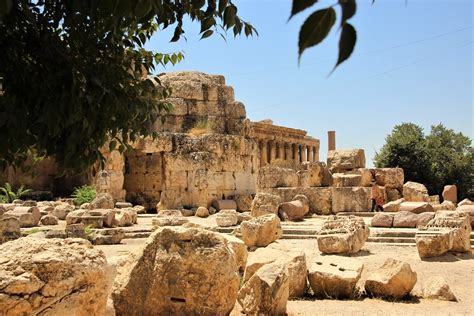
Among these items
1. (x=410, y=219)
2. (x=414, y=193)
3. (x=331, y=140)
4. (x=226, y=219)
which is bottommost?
(x=226, y=219)

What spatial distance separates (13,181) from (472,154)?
96.0 feet

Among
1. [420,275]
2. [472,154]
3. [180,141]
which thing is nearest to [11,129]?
[420,275]

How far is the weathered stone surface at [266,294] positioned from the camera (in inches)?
214

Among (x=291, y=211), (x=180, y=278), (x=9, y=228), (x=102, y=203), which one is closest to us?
(x=180, y=278)

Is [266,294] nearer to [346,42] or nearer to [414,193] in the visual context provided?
[346,42]

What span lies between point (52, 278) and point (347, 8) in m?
3.31

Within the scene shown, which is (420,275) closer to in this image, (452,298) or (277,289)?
(452,298)

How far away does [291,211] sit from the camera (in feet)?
47.2

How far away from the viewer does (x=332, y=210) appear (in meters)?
15.7

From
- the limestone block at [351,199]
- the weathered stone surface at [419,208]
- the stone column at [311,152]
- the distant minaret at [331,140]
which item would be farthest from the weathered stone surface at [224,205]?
the stone column at [311,152]

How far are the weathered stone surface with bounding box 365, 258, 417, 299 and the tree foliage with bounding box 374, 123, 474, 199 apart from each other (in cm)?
2614

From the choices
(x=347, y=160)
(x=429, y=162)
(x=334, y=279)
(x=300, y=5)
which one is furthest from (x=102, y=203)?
(x=429, y=162)

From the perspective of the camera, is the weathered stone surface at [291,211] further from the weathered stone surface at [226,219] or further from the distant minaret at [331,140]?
the distant minaret at [331,140]

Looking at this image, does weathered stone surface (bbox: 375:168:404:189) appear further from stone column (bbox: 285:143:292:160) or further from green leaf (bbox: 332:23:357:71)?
stone column (bbox: 285:143:292:160)
